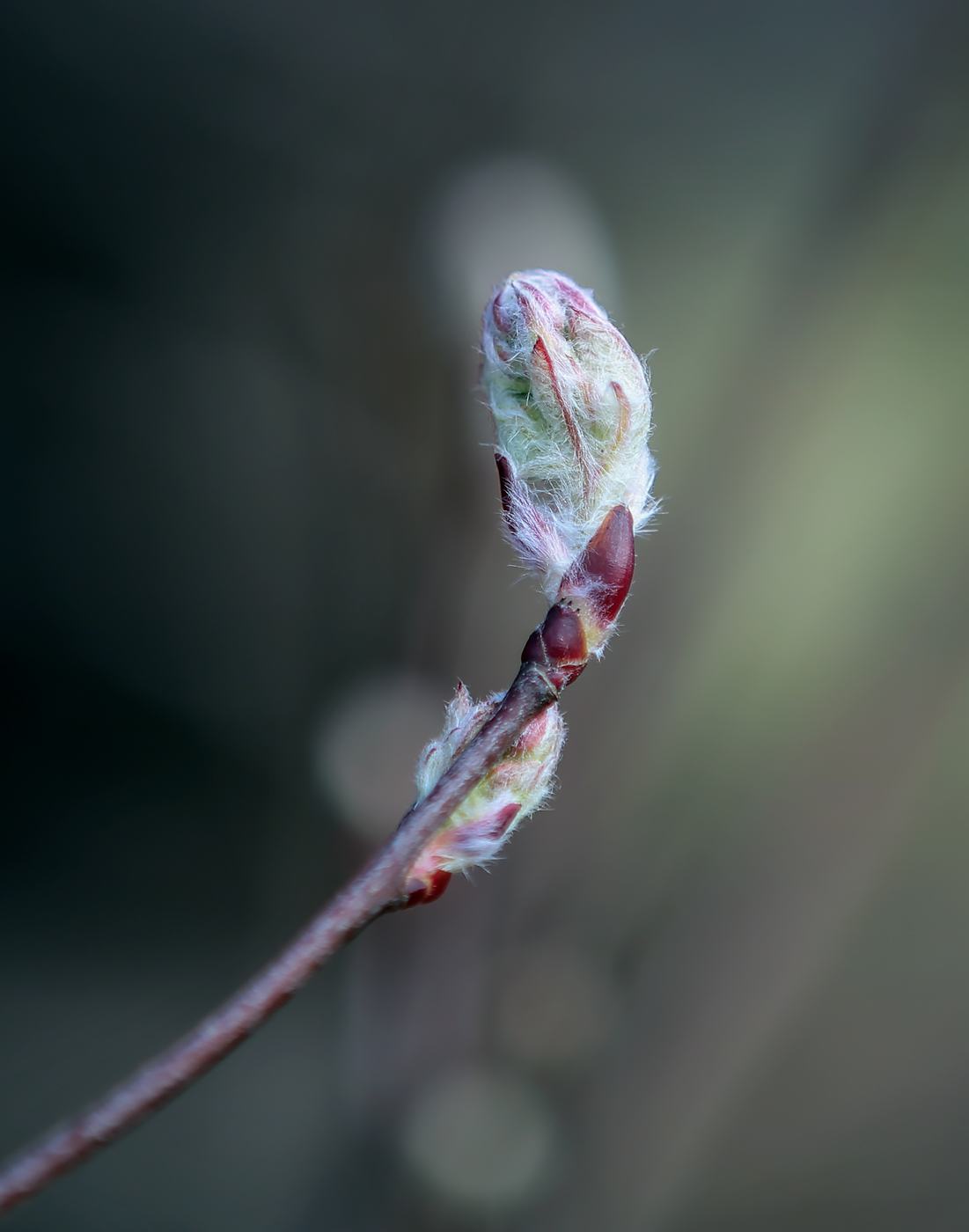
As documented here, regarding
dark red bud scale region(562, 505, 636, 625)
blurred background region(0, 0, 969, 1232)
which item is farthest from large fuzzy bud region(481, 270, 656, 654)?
blurred background region(0, 0, 969, 1232)

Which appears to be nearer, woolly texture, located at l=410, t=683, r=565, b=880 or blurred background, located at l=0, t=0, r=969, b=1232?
woolly texture, located at l=410, t=683, r=565, b=880

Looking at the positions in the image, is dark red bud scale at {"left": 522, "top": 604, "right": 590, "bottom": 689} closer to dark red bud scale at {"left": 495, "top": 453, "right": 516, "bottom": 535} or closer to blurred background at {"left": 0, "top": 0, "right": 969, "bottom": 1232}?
dark red bud scale at {"left": 495, "top": 453, "right": 516, "bottom": 535}

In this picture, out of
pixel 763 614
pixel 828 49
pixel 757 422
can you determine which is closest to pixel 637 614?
pixel 763 614

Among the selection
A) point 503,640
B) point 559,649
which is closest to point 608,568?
point 559,649

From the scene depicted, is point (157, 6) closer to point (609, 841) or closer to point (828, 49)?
point (828, 49)

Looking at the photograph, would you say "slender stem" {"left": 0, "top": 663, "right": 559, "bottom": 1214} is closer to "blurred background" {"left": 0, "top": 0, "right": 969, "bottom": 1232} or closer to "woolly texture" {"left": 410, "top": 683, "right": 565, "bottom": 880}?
"woolly texture" {"left": 410, "top": 683, "right": 565, "bottom": 880}

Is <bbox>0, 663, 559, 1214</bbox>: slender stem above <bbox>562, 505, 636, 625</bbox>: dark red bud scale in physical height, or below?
below

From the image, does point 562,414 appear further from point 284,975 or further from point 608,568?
point 284,975
